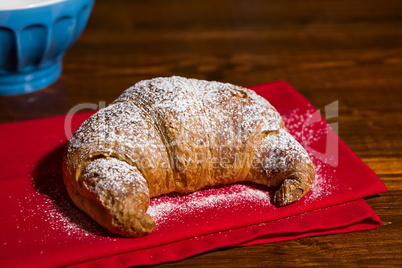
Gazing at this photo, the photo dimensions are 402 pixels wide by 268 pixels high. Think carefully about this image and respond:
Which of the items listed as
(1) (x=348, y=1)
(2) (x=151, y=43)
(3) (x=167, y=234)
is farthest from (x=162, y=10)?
(3) (x=167, y=234)

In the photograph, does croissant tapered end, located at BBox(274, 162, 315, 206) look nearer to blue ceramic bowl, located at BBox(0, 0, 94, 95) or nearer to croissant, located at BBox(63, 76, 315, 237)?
croissant, located at BBox(63, 76, 315, 237)

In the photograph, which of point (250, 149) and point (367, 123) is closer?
point (250, 149)

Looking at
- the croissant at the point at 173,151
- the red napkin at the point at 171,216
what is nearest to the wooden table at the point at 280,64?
the red napkin at the point at 171,216

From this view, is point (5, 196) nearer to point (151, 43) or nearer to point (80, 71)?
point (80, 71)

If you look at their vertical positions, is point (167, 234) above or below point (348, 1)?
below

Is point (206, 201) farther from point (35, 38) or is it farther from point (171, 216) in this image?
point (35, 38)

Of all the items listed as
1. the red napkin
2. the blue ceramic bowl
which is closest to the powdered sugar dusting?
the red napkin
